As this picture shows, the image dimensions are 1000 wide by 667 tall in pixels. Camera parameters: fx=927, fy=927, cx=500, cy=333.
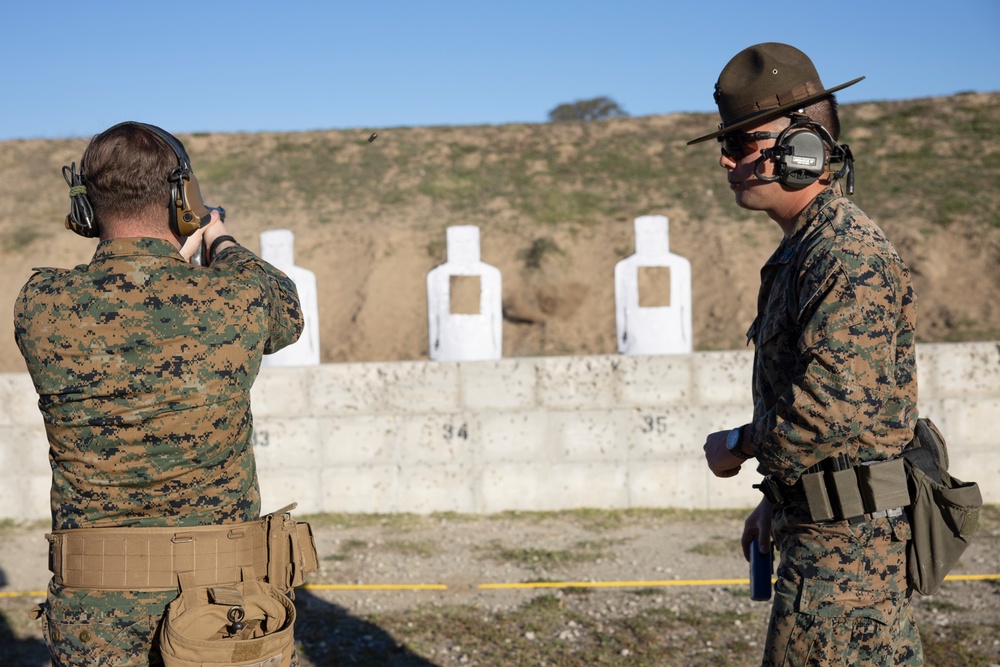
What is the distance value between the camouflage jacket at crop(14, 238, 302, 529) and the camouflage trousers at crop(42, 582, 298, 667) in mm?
164

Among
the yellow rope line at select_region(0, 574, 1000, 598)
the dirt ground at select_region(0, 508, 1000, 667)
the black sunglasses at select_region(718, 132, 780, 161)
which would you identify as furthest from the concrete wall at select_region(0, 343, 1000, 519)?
the black sunglasses at select_region(718, 132, 780, 161)

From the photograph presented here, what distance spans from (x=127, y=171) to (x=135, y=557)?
34.0 inches

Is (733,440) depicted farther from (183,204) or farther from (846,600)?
(183,204)

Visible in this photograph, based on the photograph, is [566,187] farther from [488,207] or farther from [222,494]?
[222,494]

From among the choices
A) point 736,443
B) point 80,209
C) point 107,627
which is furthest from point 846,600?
point 80,209

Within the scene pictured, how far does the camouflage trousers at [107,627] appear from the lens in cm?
206

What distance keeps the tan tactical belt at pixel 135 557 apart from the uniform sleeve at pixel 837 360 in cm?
131

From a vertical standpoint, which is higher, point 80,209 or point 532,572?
point 80,209

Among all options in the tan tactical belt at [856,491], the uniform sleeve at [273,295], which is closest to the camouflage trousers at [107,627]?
the uniform sleeve at [273,295]

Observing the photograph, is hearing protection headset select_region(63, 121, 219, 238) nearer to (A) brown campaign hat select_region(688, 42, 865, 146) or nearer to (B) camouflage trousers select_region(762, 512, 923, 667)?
(A) brown campaign hat select_region(688, 42, 865, 146)

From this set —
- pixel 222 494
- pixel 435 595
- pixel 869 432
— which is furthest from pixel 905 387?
pixel 435 595

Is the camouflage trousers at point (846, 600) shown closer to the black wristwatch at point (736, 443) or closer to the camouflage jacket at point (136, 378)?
the black wristwatch at point (736, 443)

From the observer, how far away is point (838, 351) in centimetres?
201

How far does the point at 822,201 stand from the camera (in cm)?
230
